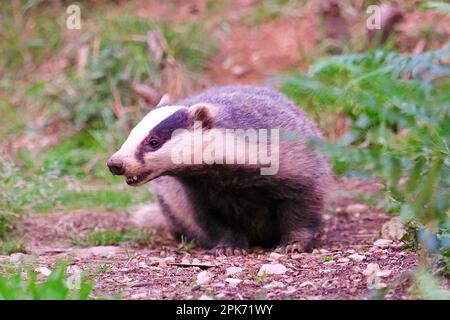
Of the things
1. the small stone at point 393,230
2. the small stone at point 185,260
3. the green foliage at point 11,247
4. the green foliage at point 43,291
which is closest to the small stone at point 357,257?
the small stone at point 393,230

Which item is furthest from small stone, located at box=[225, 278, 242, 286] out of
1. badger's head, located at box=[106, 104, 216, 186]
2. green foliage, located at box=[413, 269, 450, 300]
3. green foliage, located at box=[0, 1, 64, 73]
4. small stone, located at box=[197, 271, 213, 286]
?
green foliage, located at box=[0, 1, 64, 73]

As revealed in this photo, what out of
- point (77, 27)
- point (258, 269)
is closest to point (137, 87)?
point (77, 27)

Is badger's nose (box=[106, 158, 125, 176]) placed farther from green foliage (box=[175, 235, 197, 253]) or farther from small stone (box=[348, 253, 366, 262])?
small stone (box=[348, 253, 366, 262])

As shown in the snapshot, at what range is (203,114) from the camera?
481 centimetres

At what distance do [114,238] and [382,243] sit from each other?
1.93 meters

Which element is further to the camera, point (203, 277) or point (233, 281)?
point (203, 277)

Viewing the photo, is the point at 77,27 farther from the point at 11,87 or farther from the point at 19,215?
the point at 19,215

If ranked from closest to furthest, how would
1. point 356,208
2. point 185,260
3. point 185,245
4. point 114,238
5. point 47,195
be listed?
point 185,260 < point 185,245 < point 114,238 < point 47,195 < point 356,208

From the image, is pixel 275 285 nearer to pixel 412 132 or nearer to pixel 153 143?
pixel 153 143

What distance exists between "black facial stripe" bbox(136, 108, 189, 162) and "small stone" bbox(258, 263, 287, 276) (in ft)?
3.05

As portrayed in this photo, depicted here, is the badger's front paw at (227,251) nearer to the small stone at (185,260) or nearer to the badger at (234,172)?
the badger at (234,172)

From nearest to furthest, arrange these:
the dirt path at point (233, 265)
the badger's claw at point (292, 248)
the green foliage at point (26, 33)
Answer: the dirt path at point (233, 265) → the badger's claw at point (292, 248) → the green foliage at point (26, 33)

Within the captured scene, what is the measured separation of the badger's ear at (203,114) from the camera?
188 inches

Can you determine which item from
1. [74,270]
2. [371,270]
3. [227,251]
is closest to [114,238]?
[227,251]
